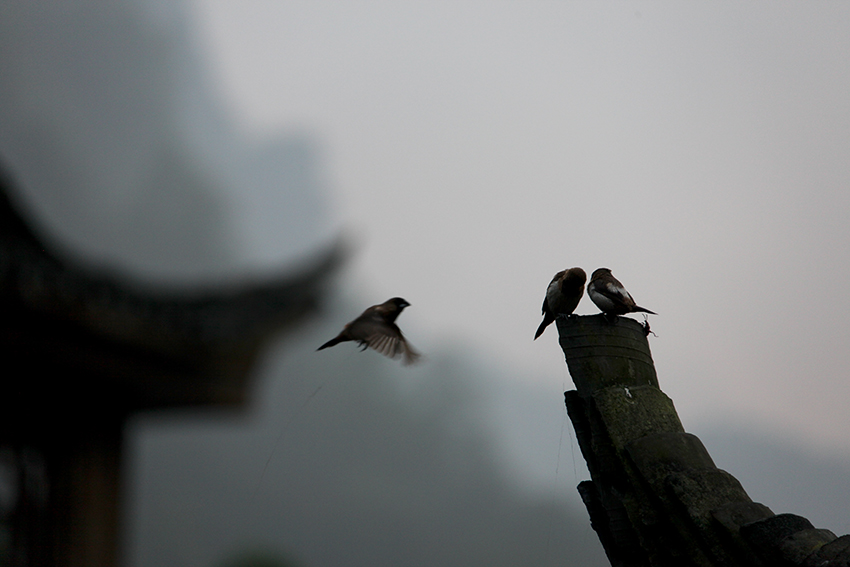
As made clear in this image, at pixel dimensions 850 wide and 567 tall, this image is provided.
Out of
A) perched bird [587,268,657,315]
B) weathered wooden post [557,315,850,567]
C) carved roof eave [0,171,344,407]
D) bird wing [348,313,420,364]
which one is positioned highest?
carved roof eave [0,171,344,407]

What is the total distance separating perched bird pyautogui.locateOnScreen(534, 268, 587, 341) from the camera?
3941 millimetres

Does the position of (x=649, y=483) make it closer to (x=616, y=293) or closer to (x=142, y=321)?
(x=616, y=293)

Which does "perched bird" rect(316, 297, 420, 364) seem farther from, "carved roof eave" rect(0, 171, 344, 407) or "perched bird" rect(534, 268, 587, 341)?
"carved roof eave" rect(0, 171, 344, 407)

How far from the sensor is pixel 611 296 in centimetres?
368

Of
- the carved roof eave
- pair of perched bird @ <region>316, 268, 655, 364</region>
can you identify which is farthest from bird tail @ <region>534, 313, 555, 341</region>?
the carved roof eave

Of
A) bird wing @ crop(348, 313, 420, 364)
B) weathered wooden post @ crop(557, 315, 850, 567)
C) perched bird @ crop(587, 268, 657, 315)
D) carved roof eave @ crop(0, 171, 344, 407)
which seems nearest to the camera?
weathered wooden post @ crop(557, 315, 850, 567)

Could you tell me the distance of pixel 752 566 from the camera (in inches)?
89.3

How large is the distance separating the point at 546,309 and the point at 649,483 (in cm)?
179

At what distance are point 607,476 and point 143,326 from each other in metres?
5.05

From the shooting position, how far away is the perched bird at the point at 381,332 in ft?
13.4

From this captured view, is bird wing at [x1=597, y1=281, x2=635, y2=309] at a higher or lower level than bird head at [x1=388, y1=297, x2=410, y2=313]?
lower

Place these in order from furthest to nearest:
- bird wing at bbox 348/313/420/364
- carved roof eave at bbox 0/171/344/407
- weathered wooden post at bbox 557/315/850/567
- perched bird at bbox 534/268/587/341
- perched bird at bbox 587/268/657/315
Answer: carved roof eave at bbox 0/171/344/407 < bird wing at bbox 348/313/420/364 < perched bird at bbox 534/268/587/341 < perched bird at bbox 587/268/657/315 < weathered wooden post at bbox 557/315/850/567

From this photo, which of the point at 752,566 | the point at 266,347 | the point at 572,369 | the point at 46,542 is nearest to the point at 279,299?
the point at 266,347

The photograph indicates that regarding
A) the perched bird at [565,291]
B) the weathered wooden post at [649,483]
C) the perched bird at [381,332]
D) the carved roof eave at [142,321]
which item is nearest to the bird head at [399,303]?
the perched bird at [381,332]
